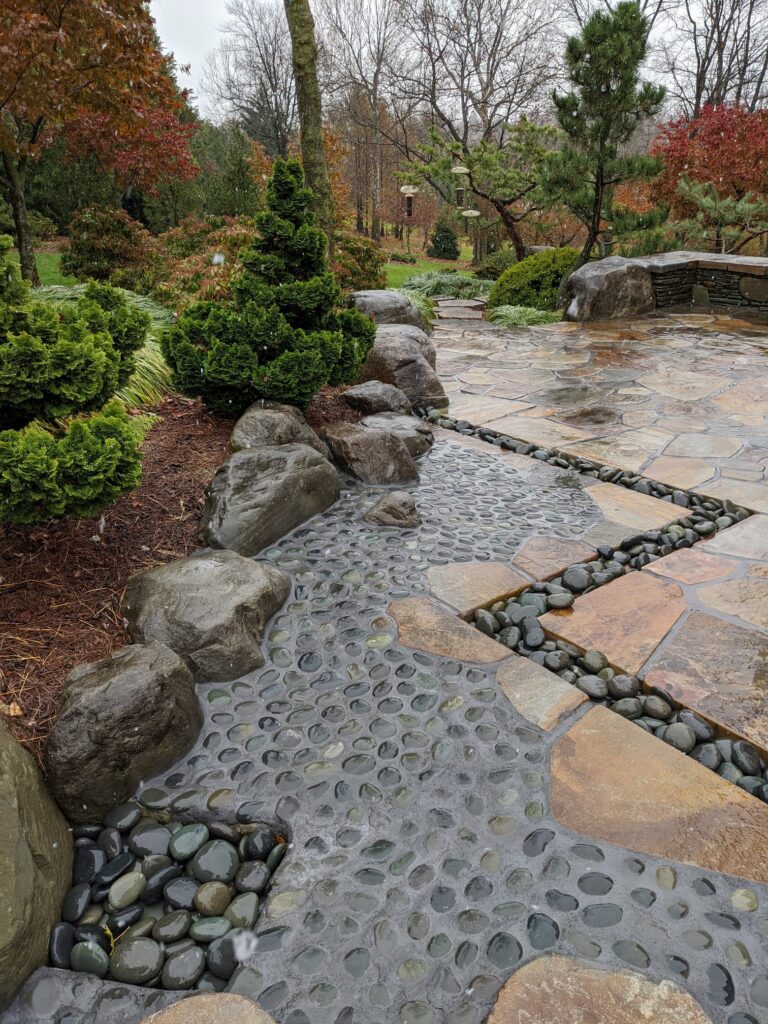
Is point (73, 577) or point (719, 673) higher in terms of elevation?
point (73, 577)

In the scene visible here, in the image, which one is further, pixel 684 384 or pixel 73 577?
pixel 684 384

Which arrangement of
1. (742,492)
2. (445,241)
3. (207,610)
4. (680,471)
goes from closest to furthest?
(207,610)
(742,492)
(680,471)
(445,241)

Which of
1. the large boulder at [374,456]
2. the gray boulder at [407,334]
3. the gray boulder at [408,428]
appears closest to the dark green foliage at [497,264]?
the gray boulder at [407,334]

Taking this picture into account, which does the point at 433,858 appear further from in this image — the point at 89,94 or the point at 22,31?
the point at 89,94

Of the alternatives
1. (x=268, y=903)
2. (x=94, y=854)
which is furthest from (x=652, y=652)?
(x=94, y=854)

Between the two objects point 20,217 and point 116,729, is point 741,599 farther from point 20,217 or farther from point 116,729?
point 20,217

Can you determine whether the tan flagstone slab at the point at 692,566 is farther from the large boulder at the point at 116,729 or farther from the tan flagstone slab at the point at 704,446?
the large boulder at the point at 116,729

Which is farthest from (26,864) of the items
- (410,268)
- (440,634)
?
(410,268)

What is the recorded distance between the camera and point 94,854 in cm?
152

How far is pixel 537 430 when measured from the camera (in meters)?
4.32

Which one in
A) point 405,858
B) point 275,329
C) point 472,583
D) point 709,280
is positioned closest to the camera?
point 405,858

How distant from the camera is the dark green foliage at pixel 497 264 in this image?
44.6 ft

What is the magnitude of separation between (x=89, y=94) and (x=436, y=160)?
6878 millimetres

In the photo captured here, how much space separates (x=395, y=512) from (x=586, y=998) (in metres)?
2.07
